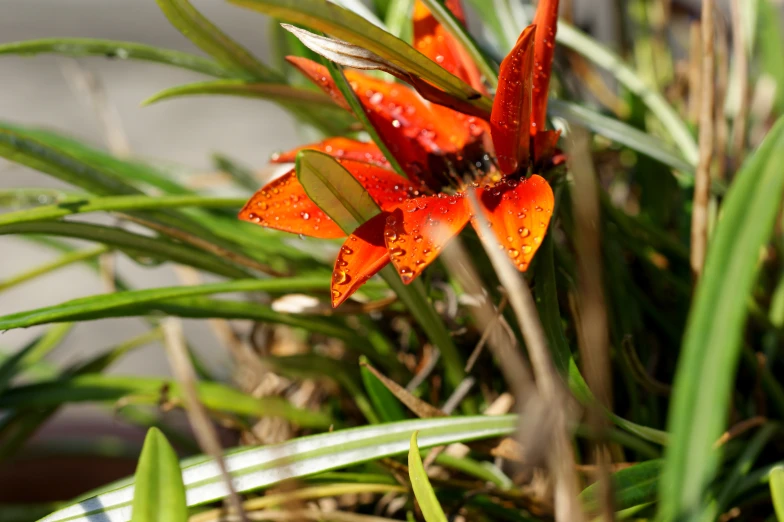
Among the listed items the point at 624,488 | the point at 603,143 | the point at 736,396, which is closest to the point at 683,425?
the point at 624,488

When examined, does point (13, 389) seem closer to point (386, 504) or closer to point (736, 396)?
point (386, 504)

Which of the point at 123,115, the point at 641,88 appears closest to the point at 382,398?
the point at 641,88

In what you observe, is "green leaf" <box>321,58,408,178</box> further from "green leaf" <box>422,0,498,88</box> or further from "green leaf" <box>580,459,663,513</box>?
"green leaf" <box>580,459,663,513</box>

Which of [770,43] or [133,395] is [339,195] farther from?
[770,43]

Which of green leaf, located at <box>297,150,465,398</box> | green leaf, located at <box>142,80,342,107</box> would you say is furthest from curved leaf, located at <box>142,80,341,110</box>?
green leaf, located at <box>297,150,465,398</box>

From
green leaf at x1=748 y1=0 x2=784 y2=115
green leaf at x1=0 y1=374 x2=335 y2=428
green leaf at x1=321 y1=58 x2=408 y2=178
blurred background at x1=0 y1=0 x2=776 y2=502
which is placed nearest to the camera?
green leaf at x1=321 y1=58 x2=408 y2=178

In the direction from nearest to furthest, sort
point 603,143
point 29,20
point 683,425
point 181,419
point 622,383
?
point 683,425, point 622,383, point 603,143, point 181,419, point 29,20

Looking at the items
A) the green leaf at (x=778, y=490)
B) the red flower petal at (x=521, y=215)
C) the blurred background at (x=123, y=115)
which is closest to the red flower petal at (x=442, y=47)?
the red flower petal at (x=521, y=215)

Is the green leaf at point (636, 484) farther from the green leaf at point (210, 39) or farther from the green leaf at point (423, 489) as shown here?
the green leaf at point (210, 39)
